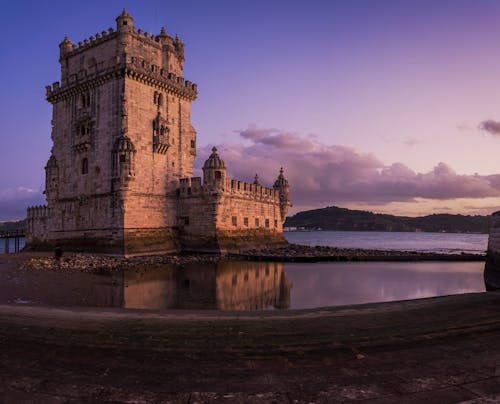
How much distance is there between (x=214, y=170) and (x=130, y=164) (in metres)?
7.47

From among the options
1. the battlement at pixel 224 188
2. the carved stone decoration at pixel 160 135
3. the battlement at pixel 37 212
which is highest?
the carved stone decoration at pixel 160 135

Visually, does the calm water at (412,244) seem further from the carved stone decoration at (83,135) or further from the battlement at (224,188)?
the carved stone decoration at (83,135)

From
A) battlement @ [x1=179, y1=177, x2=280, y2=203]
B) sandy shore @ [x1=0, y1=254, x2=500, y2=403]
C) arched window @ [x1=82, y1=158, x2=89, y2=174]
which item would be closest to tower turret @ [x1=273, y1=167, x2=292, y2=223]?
battlement @ [x1=179, y1=177, x2=280, y2=203]

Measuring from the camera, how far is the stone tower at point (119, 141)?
3064 centimetres

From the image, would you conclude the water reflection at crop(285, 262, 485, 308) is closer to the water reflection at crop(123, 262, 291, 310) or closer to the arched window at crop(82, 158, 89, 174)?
the water reflection at crop(123, 262, 291, 310)

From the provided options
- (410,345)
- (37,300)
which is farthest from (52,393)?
(37,300)

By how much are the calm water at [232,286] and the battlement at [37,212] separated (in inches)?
738

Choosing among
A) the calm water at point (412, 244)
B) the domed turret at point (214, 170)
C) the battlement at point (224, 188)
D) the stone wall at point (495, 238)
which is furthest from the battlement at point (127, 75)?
the calm water at point (412, 244)

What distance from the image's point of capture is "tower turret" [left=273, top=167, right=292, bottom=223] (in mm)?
45469

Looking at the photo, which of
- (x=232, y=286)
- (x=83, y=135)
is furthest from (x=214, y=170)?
(x=232, y=286)

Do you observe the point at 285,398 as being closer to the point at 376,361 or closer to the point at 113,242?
the point at 376,361

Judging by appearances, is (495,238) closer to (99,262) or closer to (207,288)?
(207,288)

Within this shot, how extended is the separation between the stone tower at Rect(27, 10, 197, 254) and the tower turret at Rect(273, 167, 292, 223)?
12633 millimetres

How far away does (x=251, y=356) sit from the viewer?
19.0ft
